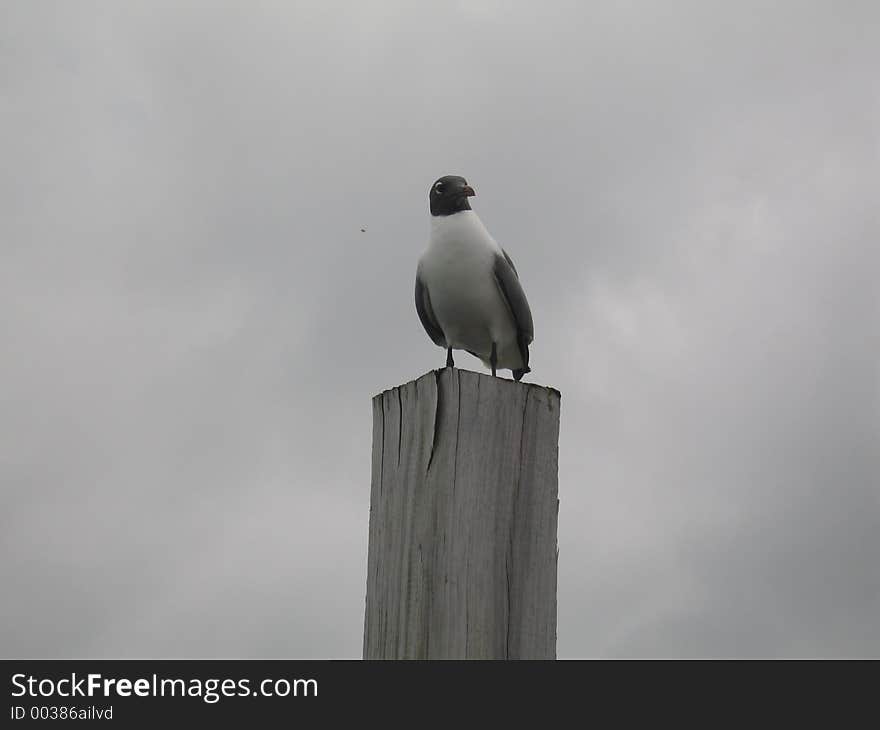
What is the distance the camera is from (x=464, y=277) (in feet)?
21.8

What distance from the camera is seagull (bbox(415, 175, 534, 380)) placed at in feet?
21.9

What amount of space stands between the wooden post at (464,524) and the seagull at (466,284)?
2.87m

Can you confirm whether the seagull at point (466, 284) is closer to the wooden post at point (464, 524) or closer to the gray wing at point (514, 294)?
the gray wing at point (514, 294)

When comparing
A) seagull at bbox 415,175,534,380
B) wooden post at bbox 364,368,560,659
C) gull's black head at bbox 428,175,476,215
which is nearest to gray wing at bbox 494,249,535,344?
seagull at bbox 415,175,534,380

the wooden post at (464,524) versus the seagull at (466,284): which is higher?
the seagull at (466,284)

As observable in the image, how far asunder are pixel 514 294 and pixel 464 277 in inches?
14.9

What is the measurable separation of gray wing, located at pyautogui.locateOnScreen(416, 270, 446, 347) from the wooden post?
302cm

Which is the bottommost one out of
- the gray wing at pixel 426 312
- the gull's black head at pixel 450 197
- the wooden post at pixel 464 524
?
the wooden post at pixel 464 524

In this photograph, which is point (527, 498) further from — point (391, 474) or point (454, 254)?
point (454, 254)

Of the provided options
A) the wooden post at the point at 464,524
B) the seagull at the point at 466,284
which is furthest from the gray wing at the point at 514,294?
the wooden post at the point at 464,524

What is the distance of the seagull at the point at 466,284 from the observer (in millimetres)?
6676

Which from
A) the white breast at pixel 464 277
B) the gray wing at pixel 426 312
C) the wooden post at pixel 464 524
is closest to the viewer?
the wooden post at pixel 464 524

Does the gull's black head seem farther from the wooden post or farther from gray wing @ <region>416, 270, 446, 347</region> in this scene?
the wooden post

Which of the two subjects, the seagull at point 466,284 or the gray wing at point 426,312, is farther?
the gray wing at point 426,312
